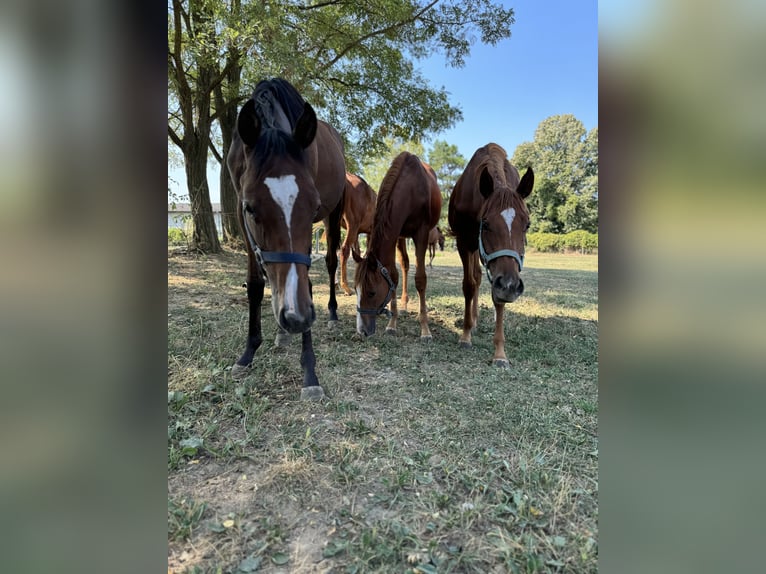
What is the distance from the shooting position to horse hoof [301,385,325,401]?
2695mm

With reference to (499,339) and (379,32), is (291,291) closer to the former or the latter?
(499,339)

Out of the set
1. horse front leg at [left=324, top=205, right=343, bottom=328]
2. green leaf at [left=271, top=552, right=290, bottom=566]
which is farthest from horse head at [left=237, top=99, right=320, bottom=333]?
horse front leg at [left=324, top=205, right=343, bottom=328]

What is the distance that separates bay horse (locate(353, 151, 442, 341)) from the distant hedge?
82.6ft

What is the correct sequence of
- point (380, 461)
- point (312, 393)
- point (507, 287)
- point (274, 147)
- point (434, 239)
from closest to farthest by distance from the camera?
point (380, 461)
point (274, 147)
point (312, 393)
point (507, 287)
point (434, 239)

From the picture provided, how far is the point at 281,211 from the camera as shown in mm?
2176

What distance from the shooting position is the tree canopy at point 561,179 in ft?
93.2

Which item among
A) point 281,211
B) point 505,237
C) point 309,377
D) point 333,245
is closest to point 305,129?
point 281,211

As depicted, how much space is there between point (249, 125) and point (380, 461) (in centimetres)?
230

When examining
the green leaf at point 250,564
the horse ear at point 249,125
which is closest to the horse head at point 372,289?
the horse ear at point 249,125

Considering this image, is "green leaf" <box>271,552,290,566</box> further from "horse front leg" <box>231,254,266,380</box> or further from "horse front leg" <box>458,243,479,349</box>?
"horse front leg" <box>458,243,479,349</box>
